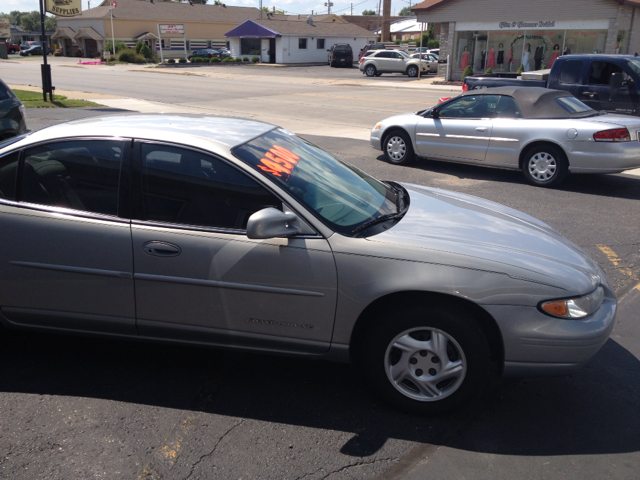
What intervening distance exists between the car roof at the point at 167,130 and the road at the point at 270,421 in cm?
147

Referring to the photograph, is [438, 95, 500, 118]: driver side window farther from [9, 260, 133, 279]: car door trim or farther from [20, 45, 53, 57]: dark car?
[20, 45, 53, 57]: dark car

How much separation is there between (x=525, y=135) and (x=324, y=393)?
689cm

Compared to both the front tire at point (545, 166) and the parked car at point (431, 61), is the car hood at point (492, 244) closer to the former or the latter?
the front tire at point (545, 166)

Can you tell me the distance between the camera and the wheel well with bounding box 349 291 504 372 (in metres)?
3.24

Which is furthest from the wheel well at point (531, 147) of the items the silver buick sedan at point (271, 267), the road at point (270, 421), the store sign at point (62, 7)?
the store sign at point (62, 7)

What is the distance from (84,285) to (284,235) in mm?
1277

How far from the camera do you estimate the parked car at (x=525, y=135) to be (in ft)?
28.7

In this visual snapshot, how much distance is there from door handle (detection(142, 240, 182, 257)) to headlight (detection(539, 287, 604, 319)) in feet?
6.67

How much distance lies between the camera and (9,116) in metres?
9.01

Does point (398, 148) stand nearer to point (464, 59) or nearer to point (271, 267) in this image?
point (271, 267)

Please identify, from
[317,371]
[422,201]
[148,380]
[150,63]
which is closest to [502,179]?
[422,201]

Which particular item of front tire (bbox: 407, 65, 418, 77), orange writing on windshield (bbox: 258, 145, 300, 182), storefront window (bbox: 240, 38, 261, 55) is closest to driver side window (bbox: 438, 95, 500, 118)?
orange writing on windshield (bbox: 258, 145, 300, 182)

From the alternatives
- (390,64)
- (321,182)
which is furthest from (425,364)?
(390,64)

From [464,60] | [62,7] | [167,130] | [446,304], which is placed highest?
[62,7]
